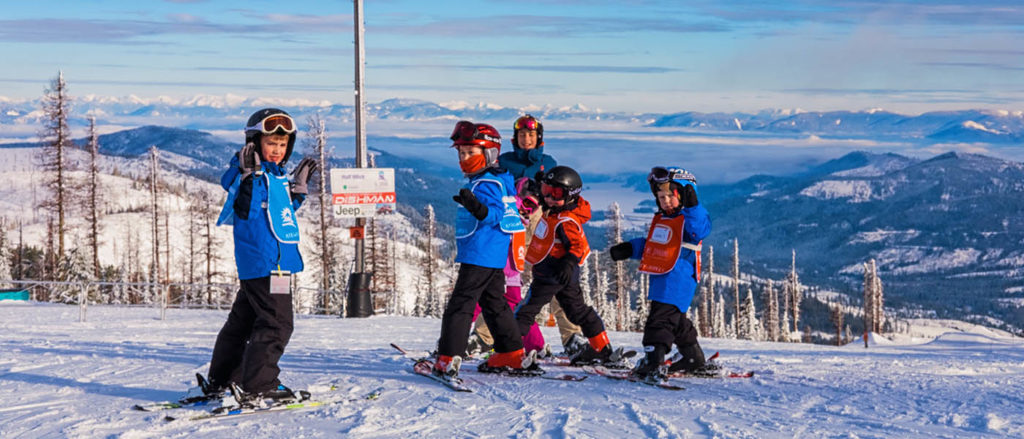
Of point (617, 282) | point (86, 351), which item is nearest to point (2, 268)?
point (617, 282)

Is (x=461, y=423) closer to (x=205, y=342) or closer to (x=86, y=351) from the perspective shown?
(x=86, y=351)

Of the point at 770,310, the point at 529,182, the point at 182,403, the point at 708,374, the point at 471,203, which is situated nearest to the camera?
the point at 182,403

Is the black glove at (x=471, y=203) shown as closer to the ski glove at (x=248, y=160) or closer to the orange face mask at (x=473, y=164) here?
the orange face mask at (x=473, y=164)

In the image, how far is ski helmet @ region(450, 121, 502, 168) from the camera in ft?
25.9

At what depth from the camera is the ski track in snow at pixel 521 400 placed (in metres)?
6.22

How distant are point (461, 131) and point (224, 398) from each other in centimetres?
288

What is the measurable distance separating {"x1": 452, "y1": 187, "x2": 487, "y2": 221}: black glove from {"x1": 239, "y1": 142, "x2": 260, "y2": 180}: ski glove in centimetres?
159

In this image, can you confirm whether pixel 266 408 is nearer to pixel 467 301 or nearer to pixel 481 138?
pixel 467 301

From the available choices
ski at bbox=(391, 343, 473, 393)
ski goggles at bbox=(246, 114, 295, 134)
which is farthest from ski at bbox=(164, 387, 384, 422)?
ski goggles at bbox=(246, 114, 295, 134)

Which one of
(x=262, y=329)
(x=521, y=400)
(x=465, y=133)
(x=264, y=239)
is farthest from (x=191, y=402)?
(x=465, y=133)

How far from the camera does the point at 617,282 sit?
55.4 meters

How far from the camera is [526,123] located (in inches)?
374

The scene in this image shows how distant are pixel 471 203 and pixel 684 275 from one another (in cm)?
212

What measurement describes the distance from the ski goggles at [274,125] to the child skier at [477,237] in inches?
64.0
